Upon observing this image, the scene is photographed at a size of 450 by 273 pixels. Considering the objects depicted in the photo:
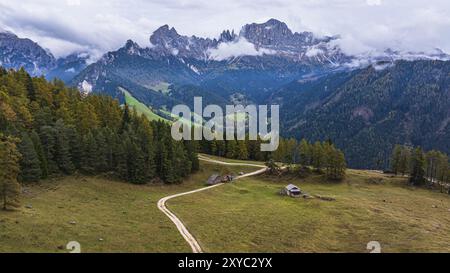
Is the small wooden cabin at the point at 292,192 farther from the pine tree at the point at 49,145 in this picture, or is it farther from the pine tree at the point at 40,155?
the pine tree at the point at 40,155

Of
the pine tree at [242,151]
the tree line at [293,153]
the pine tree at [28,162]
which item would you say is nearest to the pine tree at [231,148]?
the tree line at [293,153]

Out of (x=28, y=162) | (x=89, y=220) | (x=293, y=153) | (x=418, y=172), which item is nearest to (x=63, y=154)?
(x=28, y=162)

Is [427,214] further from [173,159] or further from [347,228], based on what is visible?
[173,159]

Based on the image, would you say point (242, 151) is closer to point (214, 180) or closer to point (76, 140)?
point (214, 180)

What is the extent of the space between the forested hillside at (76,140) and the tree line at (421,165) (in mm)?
71169

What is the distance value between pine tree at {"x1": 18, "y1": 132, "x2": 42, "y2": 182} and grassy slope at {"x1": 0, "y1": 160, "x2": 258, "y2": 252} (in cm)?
281

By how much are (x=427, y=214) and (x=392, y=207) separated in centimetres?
744

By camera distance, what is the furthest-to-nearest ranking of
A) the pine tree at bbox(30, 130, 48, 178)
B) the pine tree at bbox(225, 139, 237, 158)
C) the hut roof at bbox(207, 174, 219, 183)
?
the pine tree at bbox(225, 139, 237, 158), the hut roof at bbox(207, 174, 219, 183), the pine tree at bbox(30, 130, 48, 178)

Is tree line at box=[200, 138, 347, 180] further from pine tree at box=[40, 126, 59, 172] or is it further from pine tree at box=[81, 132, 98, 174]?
pine tree at box=[40, 126, 59, 172]

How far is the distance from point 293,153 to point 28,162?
8616cm

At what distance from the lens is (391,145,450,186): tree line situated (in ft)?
405

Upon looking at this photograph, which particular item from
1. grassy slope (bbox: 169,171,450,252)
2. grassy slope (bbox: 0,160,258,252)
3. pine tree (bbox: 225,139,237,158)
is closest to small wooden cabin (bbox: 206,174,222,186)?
grassy slope (bbox: 169,171,450,252)
